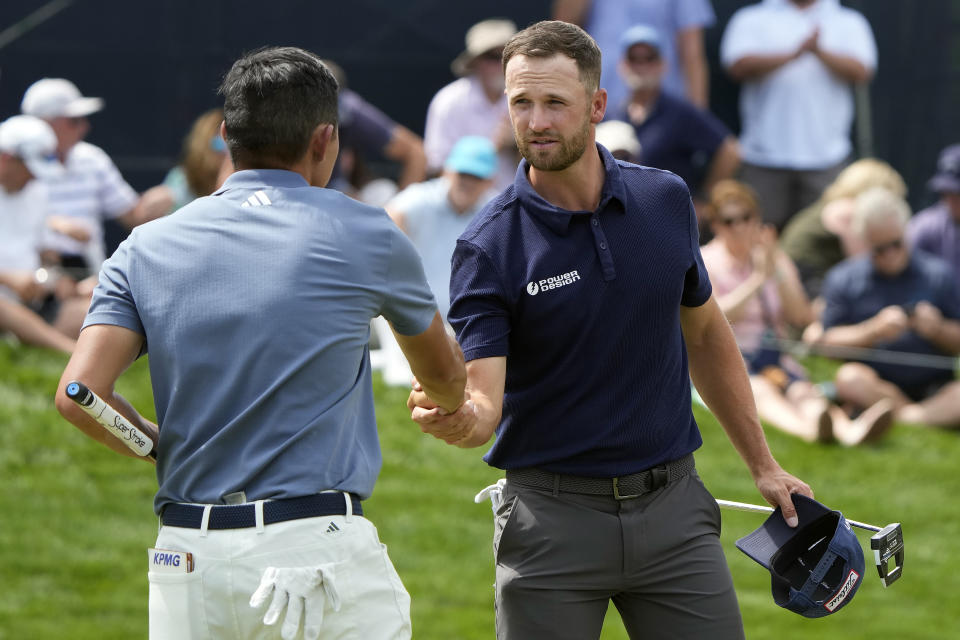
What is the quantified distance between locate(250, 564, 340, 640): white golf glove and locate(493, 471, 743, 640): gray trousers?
2.47 feet

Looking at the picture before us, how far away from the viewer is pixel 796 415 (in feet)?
25.8

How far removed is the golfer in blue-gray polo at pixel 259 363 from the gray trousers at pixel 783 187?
667 cm

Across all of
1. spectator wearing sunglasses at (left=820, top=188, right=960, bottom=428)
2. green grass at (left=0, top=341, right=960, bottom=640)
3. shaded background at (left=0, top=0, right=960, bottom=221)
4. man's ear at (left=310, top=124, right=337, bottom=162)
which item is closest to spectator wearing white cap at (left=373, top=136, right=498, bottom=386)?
green grass at (left=0, top=341, right=960, bottom=640)

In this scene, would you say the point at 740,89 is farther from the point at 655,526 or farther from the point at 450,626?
the point at 655,526

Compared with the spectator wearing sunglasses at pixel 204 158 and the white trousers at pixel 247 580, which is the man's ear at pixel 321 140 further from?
the spectator wearing sunglasses at pixel 204 158

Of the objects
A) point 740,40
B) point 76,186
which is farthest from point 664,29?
point 76,186

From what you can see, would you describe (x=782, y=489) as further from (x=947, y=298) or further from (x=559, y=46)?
(x=947, y=298)

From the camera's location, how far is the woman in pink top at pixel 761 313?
7859 millimetres

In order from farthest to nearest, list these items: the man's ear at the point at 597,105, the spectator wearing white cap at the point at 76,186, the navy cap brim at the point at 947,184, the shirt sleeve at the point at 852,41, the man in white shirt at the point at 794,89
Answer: the shirt sleeve at the point at 852,41, the man in white shirt at the point at 794,89, the navy cap brim at the point at 947,184, the spectator wearing white cap at the point at 76,186, the man's ear at the point at 597,105

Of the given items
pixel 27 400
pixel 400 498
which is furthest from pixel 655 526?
pixel 27 400

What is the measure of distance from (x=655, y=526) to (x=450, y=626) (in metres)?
2.62

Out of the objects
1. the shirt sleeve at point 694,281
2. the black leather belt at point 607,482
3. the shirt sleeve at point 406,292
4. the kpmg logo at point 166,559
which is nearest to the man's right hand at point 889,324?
the shirt sleeve at point 694,281

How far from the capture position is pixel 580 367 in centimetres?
359

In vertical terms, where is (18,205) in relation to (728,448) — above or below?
above
